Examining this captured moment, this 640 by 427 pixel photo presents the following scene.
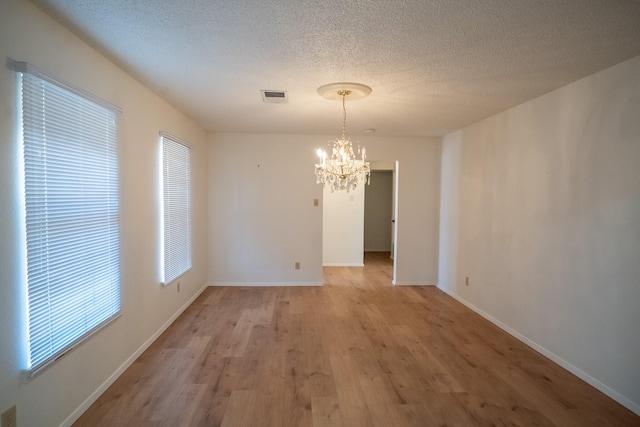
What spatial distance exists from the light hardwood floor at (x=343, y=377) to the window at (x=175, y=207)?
69 cm

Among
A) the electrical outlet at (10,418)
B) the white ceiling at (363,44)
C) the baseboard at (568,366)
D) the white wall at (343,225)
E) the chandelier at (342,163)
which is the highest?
the white ceiling at (363,44)

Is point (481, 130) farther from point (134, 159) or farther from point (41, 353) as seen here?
point (41, 353)

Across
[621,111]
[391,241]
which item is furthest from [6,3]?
[391,241]

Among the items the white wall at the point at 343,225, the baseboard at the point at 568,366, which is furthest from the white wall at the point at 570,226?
the white wall at the point at 343,225

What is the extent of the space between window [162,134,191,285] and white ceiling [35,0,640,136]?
2.16ft

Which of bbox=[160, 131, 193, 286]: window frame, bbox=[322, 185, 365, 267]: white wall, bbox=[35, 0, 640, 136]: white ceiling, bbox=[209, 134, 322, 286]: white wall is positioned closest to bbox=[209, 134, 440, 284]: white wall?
bbox=[209, 134, 322, 286]: white wall

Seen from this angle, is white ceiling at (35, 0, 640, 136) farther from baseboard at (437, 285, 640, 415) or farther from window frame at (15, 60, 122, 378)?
baseboard at (437, 285, 640, 415)

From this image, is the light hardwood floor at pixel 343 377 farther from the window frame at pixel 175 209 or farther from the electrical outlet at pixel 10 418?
the window frame at pixel 175 209

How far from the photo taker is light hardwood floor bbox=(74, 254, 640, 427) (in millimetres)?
2209

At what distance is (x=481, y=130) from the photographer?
4230 millimetres

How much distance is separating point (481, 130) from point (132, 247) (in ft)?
13.7

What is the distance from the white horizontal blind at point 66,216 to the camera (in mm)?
1762

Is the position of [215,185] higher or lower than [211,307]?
higher

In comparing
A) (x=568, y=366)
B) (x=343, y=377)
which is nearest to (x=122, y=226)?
(x=343, y=377)
